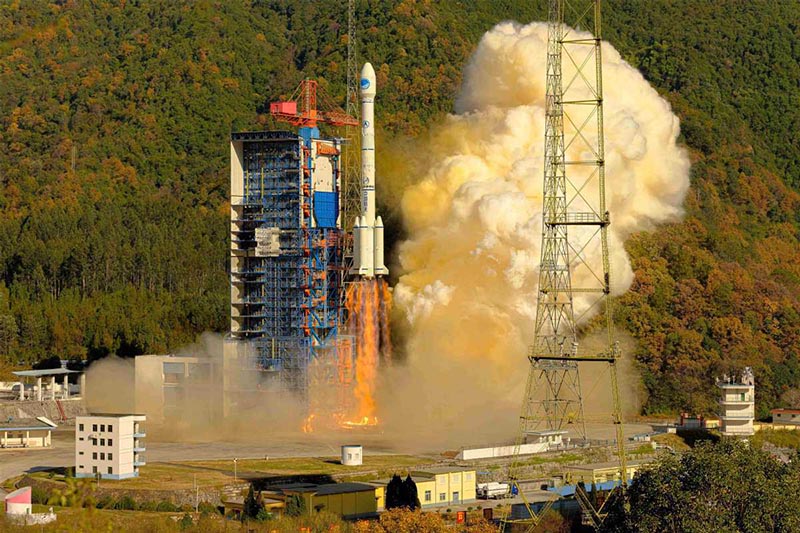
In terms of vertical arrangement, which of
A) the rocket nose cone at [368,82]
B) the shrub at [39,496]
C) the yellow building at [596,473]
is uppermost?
the rocket nose cone at [368,82]

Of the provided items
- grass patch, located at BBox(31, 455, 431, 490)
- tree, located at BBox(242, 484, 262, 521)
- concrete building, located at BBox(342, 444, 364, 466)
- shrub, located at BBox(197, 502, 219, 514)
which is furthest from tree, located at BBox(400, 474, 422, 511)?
concrete building, located at BBox(342, 444, 364, 466)

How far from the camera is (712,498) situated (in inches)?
2158

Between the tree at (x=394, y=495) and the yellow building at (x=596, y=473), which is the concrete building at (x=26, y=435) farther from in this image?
the tree at (x=394, y=495)

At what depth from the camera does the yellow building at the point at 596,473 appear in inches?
2894

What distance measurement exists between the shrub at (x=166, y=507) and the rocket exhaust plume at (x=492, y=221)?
23.2m

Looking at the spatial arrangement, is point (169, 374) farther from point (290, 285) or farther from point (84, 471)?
point (84, 471)

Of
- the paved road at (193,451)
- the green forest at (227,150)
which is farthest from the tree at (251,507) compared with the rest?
the green forest at (227,150)

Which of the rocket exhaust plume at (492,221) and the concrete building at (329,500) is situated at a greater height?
the rocket exhaust plume at (492,221)

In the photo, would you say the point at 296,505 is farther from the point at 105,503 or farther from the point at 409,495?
the point at 105,503

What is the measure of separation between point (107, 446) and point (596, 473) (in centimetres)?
1935

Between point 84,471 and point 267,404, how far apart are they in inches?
816

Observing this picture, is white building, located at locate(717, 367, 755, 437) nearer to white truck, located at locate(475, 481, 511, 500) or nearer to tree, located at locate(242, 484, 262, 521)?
white truck, located at locate(475, 481, 511, 500)

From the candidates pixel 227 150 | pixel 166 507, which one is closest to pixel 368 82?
pixel 166 507

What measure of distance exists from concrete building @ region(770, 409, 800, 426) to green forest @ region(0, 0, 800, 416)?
3509mm
